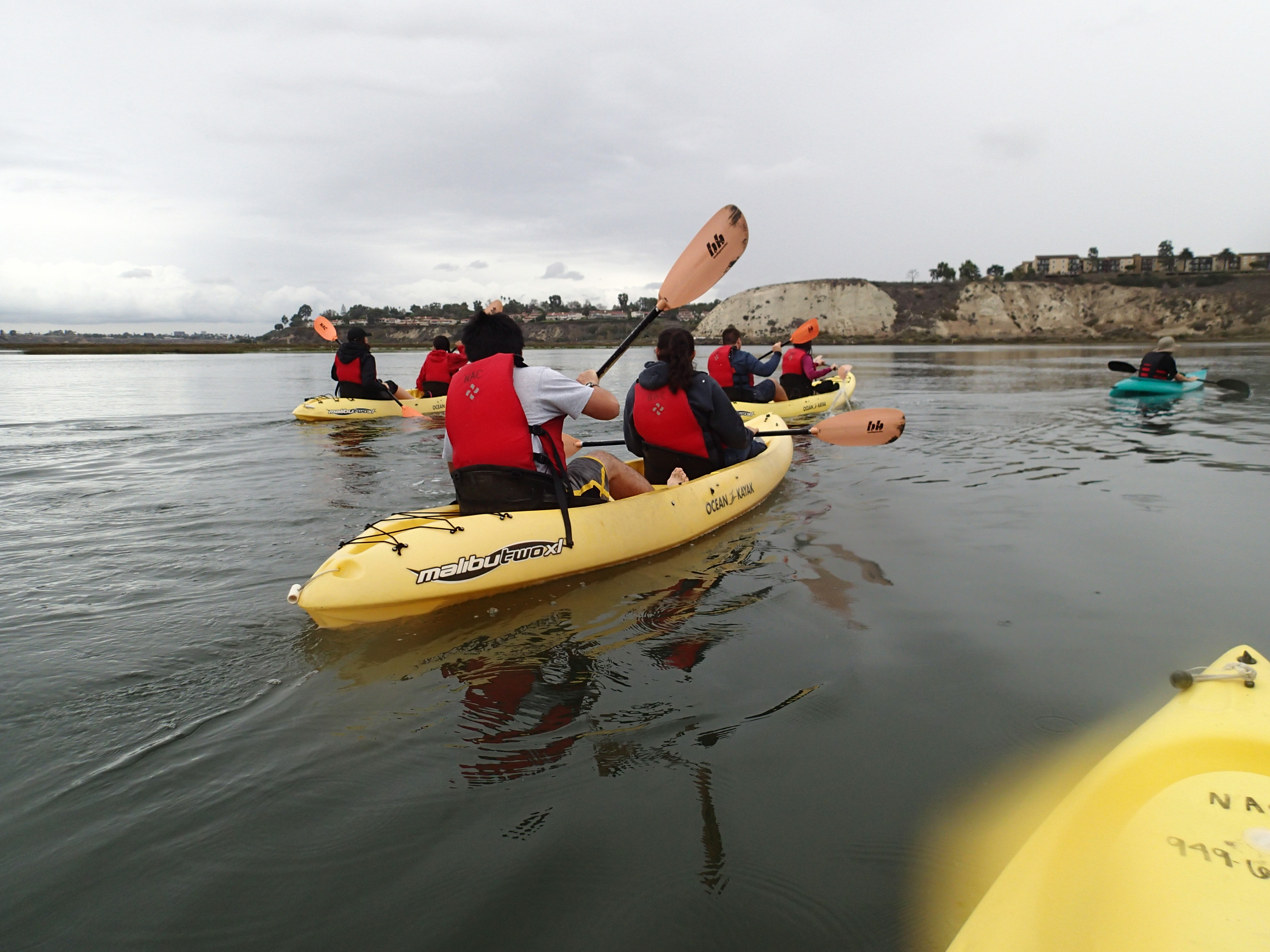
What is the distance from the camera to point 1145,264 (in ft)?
317

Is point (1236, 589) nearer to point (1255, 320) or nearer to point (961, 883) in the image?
point (961, 883)

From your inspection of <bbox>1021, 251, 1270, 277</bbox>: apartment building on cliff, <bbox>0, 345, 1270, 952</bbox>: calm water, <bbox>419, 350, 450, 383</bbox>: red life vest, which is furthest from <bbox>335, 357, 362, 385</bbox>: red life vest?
<bbox>1021, 251, 1270, 277</bbox>: apartment building on cliff

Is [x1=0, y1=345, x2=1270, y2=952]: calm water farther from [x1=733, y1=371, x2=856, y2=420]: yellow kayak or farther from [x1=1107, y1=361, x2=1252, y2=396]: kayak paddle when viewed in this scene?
[x1=1107, y1=361, x2=1252, y2=396]: kayak paddle

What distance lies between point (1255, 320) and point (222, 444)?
3743 inches

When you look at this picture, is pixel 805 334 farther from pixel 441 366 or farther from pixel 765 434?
pixel 441 366

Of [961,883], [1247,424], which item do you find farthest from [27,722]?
[1247,424]

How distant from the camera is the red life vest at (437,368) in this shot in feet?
49.0

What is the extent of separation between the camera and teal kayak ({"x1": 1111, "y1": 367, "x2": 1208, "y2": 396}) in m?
14.7

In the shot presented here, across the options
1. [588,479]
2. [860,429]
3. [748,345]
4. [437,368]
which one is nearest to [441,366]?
[437,368]

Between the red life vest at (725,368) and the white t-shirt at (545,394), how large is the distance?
21.7 ft

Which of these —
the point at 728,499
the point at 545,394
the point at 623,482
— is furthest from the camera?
the point at 728,499

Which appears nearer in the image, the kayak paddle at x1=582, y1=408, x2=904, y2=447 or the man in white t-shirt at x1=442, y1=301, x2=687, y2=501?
the man in white t-shirt at x1=442, y1=301, x2=687, y2=501

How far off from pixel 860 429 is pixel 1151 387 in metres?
11.4

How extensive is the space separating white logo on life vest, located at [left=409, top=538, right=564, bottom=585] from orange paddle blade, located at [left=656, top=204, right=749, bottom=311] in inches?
142
